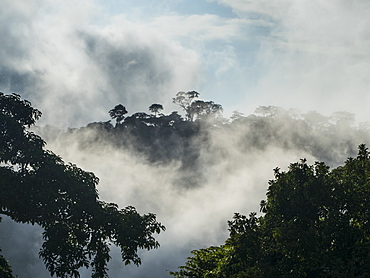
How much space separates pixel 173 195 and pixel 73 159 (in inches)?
1690

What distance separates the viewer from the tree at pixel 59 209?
50.8ft

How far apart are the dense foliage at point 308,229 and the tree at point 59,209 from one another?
4165 millimetres

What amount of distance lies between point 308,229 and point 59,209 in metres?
10.2

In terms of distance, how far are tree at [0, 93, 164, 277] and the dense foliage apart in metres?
4.16

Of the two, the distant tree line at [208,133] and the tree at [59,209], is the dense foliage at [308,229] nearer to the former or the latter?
the tree at [59,209]

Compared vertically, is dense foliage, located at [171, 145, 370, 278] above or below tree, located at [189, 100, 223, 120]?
below

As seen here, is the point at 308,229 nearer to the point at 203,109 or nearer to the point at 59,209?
the point at 59,209

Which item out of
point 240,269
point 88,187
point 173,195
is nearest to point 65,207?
point 88,187

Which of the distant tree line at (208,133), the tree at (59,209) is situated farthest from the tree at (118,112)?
the tree at (59,209)

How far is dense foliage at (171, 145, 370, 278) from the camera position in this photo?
44.3ft

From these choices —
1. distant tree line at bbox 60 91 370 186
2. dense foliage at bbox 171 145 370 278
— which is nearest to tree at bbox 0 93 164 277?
dense foliage at bbox 171 145 370 278

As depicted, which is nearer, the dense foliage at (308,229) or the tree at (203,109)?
the dense foliage at (308,229)

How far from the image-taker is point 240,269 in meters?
15.3

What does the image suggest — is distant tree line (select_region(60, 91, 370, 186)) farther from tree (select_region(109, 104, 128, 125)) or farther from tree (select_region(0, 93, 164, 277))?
tree (select_region(0, 93, 164, 277))
